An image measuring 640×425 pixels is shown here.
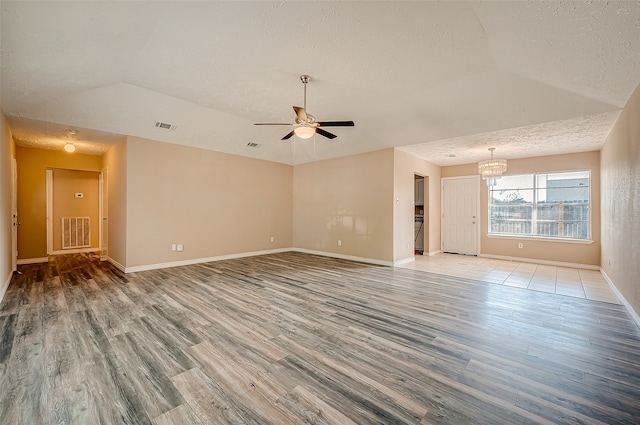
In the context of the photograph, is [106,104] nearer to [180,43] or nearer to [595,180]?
[180,43]

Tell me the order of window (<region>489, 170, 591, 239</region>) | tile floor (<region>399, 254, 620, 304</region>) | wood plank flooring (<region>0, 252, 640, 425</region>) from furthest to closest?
window (<region>489, 170, 591, 239</region>) → tile floor (<region>399, 254, 620, 304</region>) → wood plank flooring (<region>0, 252, 640, 425</region>)

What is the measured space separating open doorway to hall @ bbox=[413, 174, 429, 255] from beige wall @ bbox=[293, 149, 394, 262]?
2029 millimetres

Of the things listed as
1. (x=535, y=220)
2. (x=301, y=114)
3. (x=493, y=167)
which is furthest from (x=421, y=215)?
(x=301, y=114)

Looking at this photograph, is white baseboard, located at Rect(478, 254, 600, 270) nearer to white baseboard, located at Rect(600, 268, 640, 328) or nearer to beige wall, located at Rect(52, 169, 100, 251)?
white baseboard, located at Rect(600, 268, 640, 328)

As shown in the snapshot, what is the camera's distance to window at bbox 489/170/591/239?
6.04m

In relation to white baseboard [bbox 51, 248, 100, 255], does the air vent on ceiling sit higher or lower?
higher

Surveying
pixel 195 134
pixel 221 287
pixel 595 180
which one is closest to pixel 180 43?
pixel 195 134

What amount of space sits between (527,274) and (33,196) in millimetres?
11009

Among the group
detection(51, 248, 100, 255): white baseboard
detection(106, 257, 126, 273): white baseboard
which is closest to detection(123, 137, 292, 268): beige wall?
detection(106, 257, 126, 273): white baseboard

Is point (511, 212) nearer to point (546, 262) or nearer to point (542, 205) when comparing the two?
point (542, 205)

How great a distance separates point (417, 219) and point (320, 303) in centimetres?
559

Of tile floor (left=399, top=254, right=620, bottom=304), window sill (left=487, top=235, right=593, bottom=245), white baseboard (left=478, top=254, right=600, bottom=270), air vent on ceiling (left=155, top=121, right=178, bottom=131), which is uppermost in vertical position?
air vent on ceiling (left=155, top=121, right=178, bottom=131)

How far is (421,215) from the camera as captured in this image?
8.08 m

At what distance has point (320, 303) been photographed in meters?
3.55
